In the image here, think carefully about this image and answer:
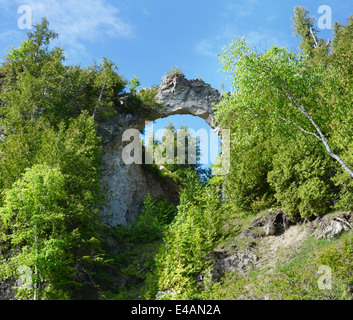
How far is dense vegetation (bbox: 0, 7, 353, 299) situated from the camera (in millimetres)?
10570

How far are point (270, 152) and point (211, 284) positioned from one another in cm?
626

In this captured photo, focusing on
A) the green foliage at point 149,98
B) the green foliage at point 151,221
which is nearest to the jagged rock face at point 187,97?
the green foliage at point 149,98

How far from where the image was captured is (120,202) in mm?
23750

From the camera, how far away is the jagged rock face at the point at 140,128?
78.0ft

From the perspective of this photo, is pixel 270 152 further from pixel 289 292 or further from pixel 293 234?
pixel 289 292

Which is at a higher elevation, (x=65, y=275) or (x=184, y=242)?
(x=184, y=242)

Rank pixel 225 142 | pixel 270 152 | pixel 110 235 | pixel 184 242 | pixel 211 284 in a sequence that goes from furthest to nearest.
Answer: pixel 110 235 < pixel 225 142 < pixel 270 152 < pixel 184 242 < pixel 211 284

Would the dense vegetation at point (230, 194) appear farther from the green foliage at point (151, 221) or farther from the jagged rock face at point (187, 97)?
the jagged rock face at point (187, 97)

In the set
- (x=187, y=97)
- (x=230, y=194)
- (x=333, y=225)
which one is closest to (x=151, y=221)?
(x=230, y=194)

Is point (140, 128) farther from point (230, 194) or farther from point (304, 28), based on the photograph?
point (304, 28)

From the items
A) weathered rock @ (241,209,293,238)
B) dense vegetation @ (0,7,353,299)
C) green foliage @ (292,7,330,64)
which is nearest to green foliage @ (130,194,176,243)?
dense vegetation @ (0,7,353,299)

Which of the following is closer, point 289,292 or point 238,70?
point 289,292

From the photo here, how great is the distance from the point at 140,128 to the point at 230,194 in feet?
42.5

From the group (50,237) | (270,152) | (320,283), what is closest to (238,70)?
(270,152)
